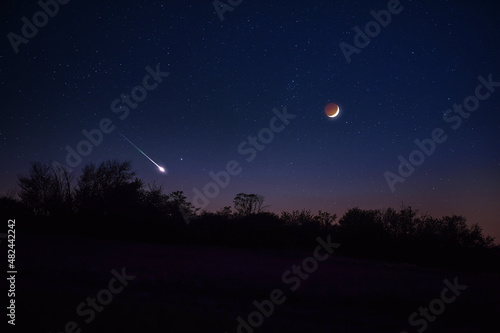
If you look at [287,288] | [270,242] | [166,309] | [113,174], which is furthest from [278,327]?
[113,174]

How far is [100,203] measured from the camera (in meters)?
23.6

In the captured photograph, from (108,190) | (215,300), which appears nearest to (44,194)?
(108,190)

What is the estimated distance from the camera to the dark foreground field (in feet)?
17.0

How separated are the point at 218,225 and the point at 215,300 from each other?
14970mm

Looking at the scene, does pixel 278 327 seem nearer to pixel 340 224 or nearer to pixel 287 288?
pixel 287 288

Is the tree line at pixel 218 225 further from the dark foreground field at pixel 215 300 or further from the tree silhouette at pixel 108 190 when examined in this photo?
the dark foreground field at pixel 215 300

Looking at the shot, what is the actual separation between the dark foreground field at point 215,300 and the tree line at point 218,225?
10.0m

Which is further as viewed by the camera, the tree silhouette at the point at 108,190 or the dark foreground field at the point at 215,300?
the tree silhouette at the point at 108,190

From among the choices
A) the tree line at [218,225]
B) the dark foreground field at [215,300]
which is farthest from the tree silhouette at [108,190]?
the dark foreground field at [215,300]

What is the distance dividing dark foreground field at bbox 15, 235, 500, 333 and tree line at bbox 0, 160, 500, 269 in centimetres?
1004

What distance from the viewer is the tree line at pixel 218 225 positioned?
797 inches

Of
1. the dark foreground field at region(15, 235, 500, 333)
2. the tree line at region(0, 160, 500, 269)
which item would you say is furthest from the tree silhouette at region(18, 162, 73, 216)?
the dark foreground field at region(15, 235, 500, 333)

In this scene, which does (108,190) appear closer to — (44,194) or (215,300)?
(44,194)

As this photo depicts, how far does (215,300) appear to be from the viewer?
714cm
